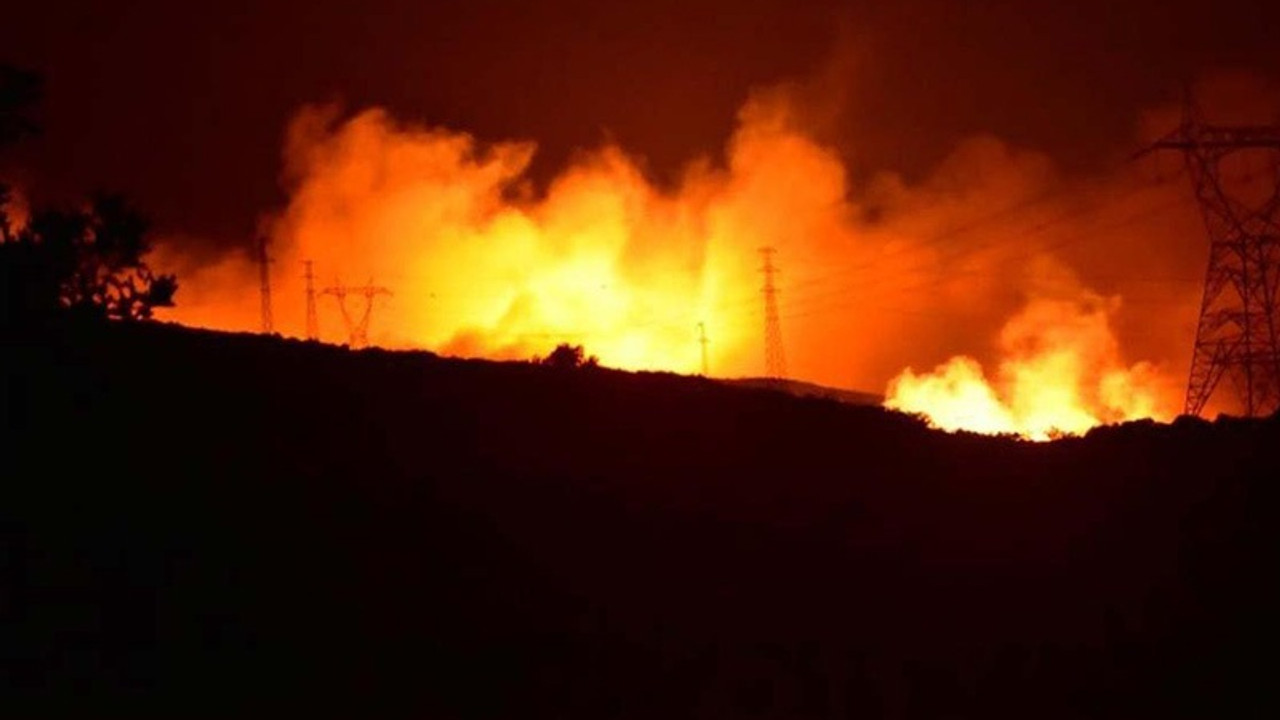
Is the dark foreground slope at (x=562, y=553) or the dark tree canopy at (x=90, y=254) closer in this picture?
the dark foreground slope at (x=562, y=553)

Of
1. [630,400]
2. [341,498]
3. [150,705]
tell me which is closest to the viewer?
[150,705]

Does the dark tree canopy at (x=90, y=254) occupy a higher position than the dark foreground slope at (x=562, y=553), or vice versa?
the dark tree canopy at (x=90, y=254)

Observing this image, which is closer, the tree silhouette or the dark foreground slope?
the dark foreground slope

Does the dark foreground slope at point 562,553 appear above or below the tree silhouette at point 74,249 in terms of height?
below

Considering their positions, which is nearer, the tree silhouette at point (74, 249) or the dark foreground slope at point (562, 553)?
the dark foreground slope at point (562, 553)

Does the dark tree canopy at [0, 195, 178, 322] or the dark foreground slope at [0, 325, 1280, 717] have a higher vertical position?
the dark tree canopy at [0, 195, 178, 322]

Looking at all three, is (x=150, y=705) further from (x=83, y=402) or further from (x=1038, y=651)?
(x=1038, y=651)

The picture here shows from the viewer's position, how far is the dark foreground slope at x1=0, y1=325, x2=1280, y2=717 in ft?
62.1

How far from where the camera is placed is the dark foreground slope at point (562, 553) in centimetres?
1892

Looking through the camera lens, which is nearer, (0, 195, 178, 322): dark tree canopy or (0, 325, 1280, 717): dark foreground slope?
(0, 325, 1280, 717): dark foreground slope

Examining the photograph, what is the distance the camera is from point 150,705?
17391 mm

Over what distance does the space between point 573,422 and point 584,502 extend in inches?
147

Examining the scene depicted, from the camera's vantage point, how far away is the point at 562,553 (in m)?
23.0

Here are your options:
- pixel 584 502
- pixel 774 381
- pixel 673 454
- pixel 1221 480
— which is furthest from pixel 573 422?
pixel 774 381
